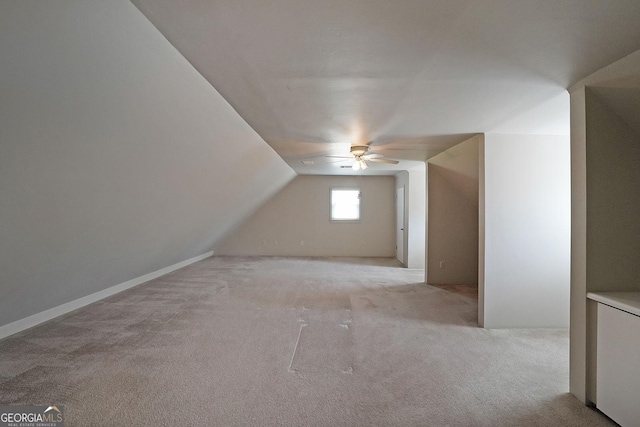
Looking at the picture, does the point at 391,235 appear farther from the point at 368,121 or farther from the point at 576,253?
the point at 576,253

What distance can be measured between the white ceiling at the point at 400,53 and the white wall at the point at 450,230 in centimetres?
263

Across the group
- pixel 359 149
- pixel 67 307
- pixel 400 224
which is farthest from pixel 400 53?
pixel 400 224

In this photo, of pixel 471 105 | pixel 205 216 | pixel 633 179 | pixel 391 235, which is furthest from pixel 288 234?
pixel 633 179

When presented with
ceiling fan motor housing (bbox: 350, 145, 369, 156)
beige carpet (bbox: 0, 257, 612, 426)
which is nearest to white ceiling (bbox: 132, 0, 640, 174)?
ceiling fan motor housing (bbox: 350, 145, 369, 156)

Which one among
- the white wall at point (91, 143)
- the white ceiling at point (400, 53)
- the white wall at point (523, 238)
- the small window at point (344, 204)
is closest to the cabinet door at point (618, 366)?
the white wall at point (523, 238)

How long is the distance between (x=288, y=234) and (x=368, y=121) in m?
6.33

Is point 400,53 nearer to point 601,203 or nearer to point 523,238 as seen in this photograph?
point 601,203

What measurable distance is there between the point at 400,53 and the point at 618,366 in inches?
96.4

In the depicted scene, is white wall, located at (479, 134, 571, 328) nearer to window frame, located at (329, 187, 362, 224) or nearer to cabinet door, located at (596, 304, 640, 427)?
cabinet door, located at (596, 304, 640, 427)

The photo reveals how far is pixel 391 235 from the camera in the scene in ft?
30.7

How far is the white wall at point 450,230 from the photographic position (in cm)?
604

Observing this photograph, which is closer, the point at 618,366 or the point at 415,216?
the point at 618,366

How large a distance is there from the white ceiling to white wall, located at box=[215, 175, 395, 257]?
5936mm

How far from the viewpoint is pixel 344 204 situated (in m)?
9.46
